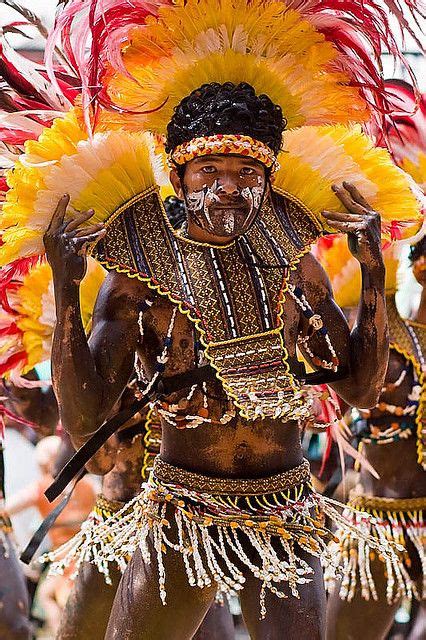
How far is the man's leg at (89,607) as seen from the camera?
4.73 m

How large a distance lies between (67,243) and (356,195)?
0.92 m

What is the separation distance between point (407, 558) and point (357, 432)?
584 millimetres

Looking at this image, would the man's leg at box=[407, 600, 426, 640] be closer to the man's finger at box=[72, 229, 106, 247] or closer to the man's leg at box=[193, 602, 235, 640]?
the man's leg at box=[193, 602, 235, 640]

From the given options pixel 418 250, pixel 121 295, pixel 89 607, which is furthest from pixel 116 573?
pixel 418 250

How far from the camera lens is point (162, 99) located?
153 inches

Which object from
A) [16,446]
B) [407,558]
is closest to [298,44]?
[407,558]

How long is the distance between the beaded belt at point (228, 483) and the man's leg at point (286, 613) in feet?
0.79

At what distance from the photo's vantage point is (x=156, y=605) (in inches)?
144

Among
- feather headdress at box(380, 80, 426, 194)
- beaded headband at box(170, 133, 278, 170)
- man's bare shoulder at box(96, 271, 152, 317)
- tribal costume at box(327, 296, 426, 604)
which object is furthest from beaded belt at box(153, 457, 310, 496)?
feather headdress at box(380, 80, 426, 194)

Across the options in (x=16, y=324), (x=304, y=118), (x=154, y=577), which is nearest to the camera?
(x=154, y=577)

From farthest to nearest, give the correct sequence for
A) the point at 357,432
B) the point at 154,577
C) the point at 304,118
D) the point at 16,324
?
1. the point at 357,432
2. the point at 16,324
3. the point at 304,118
4. the point at 154,577

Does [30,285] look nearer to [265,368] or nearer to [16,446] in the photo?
[265,368]

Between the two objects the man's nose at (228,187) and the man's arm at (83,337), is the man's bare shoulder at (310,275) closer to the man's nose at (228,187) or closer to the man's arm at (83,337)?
the man's nose at (228,187)

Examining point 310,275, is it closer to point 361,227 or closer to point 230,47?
point 361,227
